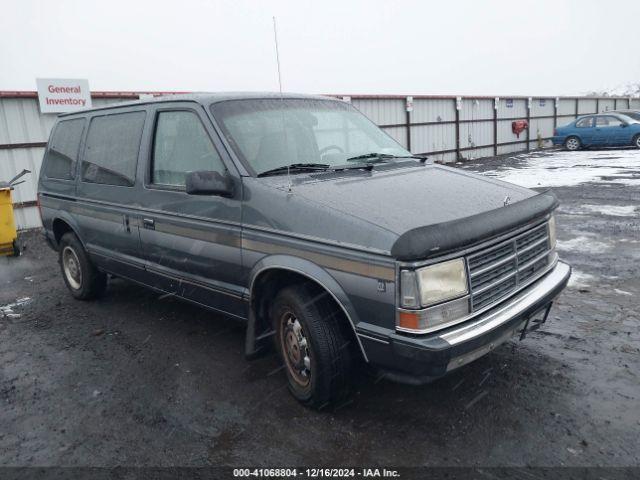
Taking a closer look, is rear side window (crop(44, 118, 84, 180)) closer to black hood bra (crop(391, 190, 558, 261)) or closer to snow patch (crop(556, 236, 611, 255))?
black hood bra (crop(391, 190, 558, 261))

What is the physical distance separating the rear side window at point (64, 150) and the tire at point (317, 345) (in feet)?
10.5

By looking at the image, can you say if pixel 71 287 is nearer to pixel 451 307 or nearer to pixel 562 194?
pixel 451 307

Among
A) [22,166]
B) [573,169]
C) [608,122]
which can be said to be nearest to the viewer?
[22,166]

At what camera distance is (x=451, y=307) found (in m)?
2.69

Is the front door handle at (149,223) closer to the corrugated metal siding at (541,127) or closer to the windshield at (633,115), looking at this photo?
the windshield at (633,115)

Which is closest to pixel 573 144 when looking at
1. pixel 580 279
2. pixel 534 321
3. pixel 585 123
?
pixel 585 123

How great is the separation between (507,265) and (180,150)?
97.4 inches

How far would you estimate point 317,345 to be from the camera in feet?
9.81

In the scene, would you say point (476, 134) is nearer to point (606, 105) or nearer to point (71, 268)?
point (606, 105)

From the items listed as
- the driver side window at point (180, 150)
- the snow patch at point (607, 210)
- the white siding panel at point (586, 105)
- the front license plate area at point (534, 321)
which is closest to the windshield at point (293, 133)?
the driver side window at point (180, 150)

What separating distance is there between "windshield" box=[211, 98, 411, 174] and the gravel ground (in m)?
1.57

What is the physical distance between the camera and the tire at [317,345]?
9.84 feet

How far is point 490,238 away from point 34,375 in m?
3.50

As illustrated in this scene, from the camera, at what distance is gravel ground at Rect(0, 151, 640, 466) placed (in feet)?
9.32
